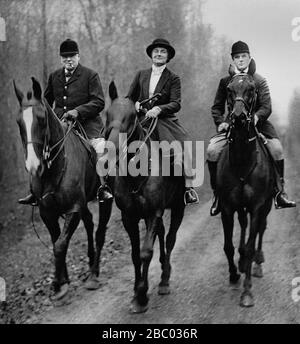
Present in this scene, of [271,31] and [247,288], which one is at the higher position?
[271,31]

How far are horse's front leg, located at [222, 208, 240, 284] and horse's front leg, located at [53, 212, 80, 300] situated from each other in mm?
2057

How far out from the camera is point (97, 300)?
6.59m

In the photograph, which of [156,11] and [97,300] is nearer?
[97,300]

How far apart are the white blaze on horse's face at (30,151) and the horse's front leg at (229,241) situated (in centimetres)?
270

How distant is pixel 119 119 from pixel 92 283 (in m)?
2.94

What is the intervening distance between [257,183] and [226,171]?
454 millimetres

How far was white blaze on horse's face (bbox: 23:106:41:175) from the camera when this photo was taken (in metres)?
5.44

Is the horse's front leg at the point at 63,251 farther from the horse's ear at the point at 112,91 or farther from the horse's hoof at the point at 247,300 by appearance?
the horse's hoof at the point at 247,300

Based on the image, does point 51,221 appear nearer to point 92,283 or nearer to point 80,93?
point 92,283

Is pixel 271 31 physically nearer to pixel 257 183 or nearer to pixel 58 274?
pixel 257 183

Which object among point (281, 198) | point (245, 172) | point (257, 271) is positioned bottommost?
Answer: point (257, 271)

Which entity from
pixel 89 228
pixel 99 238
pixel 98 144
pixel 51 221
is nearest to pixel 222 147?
pixel 98 144

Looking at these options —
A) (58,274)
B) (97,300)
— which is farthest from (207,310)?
(58,274)

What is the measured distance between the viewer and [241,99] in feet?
18.6
